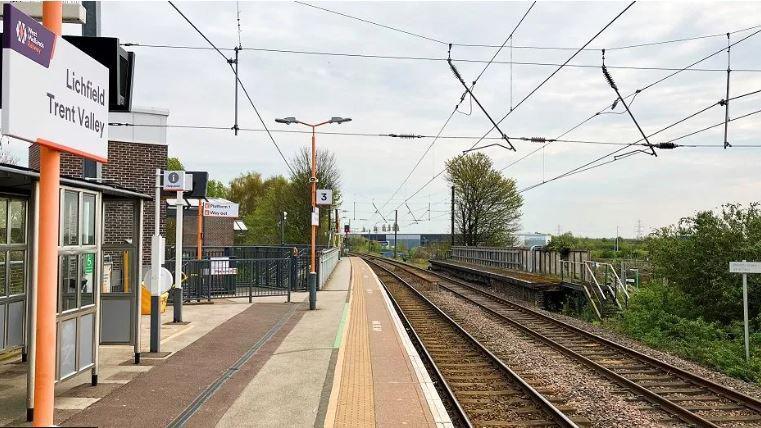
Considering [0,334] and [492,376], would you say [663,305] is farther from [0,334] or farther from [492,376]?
[0,334]

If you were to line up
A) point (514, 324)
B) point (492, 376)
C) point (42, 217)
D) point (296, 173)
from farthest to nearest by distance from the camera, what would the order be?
point (296, 173) → point (514, 324) → point (492, 376) → point (42, 217)

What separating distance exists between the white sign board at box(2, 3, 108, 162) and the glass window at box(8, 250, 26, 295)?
285 inches

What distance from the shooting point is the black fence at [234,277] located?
19391 millimetres

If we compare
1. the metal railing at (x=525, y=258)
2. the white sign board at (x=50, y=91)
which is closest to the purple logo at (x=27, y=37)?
the white sign board at (x=50, y=91)

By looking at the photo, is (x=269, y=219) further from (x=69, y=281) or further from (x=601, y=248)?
(x=69, y=281)

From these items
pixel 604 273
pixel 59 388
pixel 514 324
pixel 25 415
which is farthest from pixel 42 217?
pixel 604 273

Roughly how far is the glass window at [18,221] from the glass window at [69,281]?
2.73 meters

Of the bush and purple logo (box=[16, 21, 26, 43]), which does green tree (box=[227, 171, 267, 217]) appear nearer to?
the bush

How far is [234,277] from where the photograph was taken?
21500mm

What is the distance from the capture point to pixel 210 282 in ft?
64.7

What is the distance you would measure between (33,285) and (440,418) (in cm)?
475

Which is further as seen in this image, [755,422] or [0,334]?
[0,334]

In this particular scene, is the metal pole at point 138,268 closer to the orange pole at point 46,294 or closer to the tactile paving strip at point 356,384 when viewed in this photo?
the tactile paving strip at point 356,384

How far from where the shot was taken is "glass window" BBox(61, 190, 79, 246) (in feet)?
25.1
